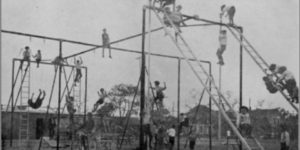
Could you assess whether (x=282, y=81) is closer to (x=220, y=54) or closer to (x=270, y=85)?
(x=270, y=85)

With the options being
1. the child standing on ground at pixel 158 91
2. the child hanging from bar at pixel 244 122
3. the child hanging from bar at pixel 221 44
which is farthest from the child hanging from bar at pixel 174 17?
the child hanging from bar at pixel 244 122

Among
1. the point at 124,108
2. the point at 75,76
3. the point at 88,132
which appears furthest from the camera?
the point at 124,108

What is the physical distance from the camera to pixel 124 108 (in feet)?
164

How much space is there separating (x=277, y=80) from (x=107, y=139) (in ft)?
32.6

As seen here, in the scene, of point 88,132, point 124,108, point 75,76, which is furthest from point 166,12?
point 124,108

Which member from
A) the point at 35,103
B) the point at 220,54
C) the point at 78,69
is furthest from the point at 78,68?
the point at 220,54

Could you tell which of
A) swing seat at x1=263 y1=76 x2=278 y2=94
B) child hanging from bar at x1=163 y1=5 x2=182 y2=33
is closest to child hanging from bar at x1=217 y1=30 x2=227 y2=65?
child hanging from bar at x1=163 y1=5 x2=182 y2=33

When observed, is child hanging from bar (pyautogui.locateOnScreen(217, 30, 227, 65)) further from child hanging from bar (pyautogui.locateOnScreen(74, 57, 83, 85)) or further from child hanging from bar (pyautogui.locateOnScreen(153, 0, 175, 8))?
child hanging from bar (pyautogui.locateOnScreen(74, 57, 83, 85))

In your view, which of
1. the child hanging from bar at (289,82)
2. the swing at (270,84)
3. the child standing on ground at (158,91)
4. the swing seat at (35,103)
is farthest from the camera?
the swing seat at (35,103)

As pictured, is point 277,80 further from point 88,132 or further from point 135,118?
point 135,118

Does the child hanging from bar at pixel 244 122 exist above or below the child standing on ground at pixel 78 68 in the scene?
below

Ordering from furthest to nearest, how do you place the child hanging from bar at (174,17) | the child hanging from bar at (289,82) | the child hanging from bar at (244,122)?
the child hanging from bar at (174,17), the child hanging from bar at (244,122), the child hanging from bar at (289,82)

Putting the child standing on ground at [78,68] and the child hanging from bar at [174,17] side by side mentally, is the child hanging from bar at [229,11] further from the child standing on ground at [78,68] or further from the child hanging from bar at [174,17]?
the child standing on ground at [78,68]

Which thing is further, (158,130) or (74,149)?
(74,149)
